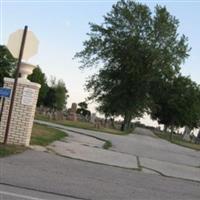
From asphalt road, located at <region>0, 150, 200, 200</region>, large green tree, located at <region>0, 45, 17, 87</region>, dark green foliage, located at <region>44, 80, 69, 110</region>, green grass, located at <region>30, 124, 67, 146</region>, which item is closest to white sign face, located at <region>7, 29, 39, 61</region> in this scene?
asphalt road, located at <region>0, 150, 200, 200</region>

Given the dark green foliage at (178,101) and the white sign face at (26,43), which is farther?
the dark green foliage at (178,101)

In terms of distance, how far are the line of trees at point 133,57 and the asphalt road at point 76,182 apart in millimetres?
42960

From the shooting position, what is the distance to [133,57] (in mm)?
54344

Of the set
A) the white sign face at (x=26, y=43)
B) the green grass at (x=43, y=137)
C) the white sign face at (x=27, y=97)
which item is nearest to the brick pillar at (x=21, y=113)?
the white sign face at (x=27, y=97)

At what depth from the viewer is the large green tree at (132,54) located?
181 ft

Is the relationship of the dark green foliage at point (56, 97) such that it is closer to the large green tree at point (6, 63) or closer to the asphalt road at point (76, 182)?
the large green tree at point (6, 63)

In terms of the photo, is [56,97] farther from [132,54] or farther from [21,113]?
[21,113]

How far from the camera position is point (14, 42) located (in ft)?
41.3

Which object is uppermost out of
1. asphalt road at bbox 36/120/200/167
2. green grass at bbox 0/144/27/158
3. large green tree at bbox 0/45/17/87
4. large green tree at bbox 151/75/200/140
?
large green tree at bbox 0/45/17/87

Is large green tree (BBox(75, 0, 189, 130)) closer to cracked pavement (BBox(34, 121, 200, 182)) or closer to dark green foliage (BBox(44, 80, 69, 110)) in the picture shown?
cracked pavement (BBox(34, 121, 200, 182))

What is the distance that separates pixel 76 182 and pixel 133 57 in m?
46.2

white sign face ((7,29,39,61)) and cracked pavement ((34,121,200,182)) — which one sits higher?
white sign face ((7,29,39,61))

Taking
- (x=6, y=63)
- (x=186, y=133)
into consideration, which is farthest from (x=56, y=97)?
(x=186, y=133)

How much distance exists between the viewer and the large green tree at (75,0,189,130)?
5509cm
